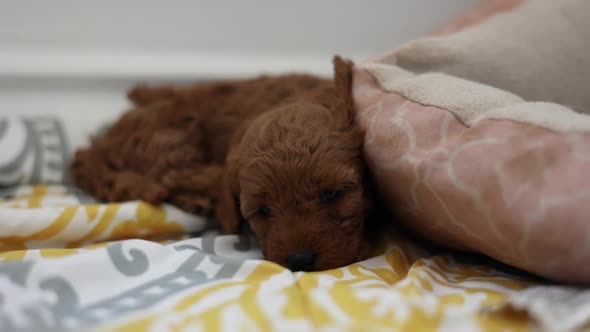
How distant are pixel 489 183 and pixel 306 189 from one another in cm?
45

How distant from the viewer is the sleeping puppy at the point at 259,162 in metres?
1.30

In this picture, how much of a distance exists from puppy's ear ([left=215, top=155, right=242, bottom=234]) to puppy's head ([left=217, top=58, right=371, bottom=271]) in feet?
0.16

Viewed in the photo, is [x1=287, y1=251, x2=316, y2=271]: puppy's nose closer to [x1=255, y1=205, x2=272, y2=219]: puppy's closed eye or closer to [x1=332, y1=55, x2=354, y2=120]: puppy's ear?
[x1=255, y1=205, x2=272, y2=219]: puppy's closed eye

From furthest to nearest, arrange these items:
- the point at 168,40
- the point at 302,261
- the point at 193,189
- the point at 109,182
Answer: the point at 168,40
the point at 109,182
the point at 193,189
the point at 302,261

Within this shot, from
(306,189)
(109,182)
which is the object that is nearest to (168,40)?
(109,182)

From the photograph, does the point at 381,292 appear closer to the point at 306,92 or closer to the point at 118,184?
the point at 306,92

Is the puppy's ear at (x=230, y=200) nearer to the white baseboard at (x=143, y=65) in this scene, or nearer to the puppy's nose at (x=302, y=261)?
the puppy's nose at (x=302, y=261)

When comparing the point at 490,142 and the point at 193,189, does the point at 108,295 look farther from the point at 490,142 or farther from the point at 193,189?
the point at 490,142

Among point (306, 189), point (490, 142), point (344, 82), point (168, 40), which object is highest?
point (168, 40)

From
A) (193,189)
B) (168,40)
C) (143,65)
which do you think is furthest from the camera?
(168,40)

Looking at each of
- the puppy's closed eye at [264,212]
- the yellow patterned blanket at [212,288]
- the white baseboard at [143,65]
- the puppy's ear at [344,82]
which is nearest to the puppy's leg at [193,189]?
the yellow patterned blanket at [212,288]

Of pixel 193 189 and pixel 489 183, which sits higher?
pixel 489 183

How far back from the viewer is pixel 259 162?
4.38 feet

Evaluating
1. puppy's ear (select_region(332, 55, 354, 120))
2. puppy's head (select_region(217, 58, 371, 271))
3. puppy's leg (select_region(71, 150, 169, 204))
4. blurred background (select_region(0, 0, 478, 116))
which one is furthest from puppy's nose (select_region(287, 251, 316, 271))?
blurred background (select_region(0, 0, 478, 116))
